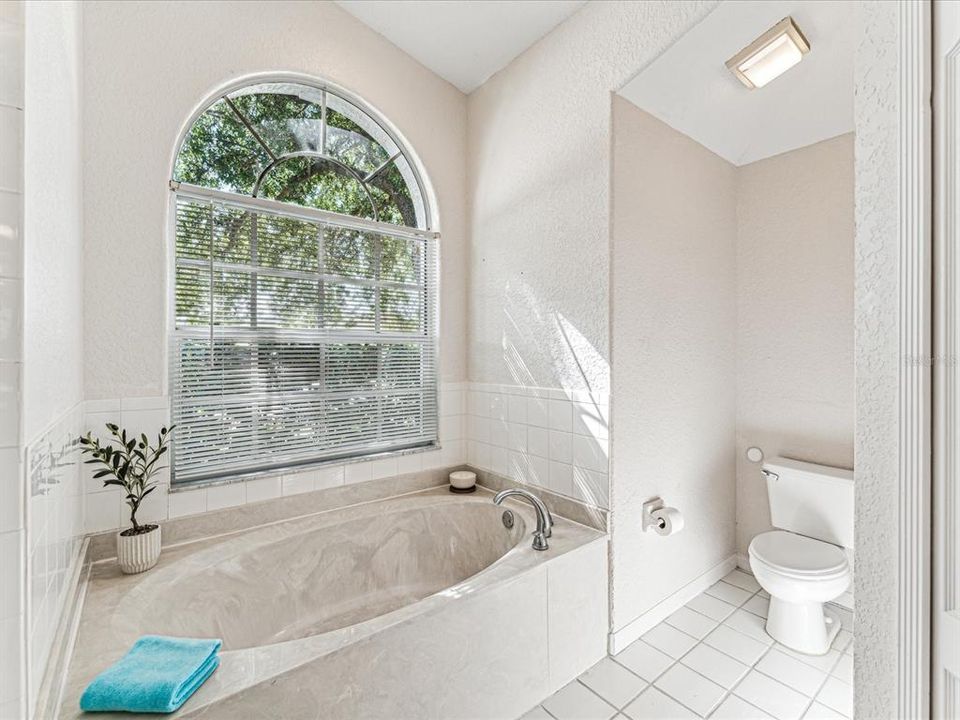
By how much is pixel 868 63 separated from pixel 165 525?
2520 millimetres

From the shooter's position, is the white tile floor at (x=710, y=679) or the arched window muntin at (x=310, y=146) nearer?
the white tile floor at (x=710, y=679)

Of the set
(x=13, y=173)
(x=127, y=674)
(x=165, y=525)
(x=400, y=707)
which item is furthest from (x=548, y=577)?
(x=13, y=173)

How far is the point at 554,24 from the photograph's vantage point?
6.86 feet

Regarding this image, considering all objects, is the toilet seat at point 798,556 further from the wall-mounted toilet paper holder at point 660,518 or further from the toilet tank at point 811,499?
the wall-mounted toilet paper holder at point 660,518

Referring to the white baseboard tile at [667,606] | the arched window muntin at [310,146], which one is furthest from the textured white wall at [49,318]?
the white baseboard tile at [667,606]

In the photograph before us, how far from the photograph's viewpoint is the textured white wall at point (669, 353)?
188 cm

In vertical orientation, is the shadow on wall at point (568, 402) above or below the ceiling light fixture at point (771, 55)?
below

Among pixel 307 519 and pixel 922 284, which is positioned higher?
pixel 922 284

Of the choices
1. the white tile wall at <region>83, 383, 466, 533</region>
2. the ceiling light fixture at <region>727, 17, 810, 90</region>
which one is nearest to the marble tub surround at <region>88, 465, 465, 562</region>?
the white tile wall at <region>83, 383, 466, 533</region>

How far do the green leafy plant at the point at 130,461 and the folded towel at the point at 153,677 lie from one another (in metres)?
0.64

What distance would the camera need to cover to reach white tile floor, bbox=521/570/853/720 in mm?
1555

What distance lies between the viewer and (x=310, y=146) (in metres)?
2.16

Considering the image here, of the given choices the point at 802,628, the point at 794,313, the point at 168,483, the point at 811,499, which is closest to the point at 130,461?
the point at 168,483

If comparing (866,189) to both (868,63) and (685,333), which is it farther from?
(685,333)
